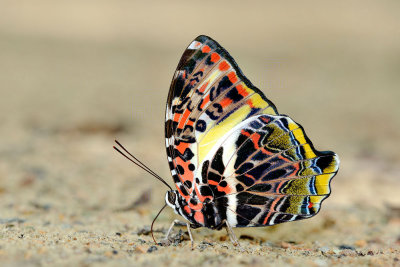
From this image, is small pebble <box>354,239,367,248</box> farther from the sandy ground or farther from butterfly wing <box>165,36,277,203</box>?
butterfly wing <box>165,36,277,203</box>

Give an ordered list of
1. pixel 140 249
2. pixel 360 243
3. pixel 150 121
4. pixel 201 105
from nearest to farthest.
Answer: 1. pixel 140 249
2. pixel 201 105
3. pixel 360 243
4. pixel 150 121

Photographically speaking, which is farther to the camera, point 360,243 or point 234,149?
point 360,243

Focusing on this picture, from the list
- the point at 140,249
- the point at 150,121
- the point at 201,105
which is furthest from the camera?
the point at 150,121

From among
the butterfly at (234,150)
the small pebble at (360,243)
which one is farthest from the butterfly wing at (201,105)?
the small pebble at (360,243)

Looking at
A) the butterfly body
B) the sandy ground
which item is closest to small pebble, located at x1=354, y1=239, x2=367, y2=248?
the sandy ground

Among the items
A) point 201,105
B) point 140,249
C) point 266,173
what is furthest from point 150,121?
point 140,249

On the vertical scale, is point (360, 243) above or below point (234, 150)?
below

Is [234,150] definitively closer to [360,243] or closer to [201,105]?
[201,105]
